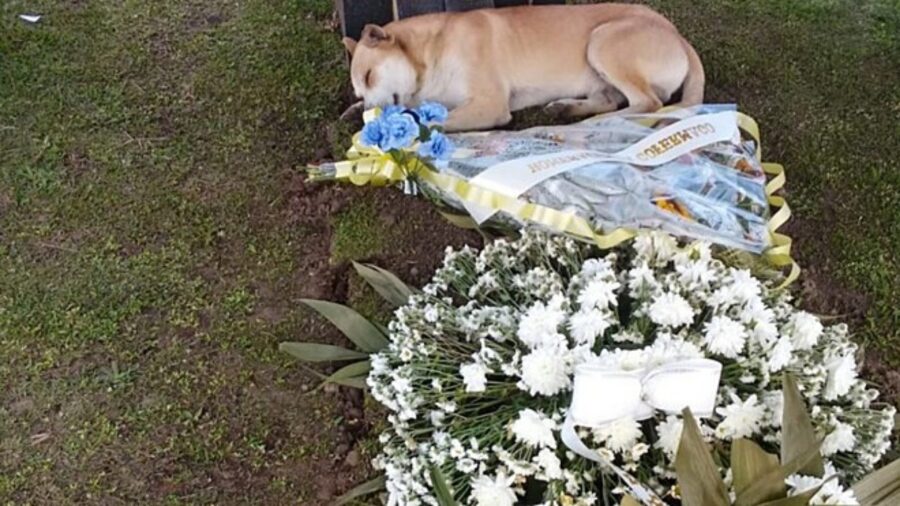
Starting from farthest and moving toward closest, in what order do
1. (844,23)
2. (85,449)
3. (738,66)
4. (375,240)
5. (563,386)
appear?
(844,23) → (738,66) → (375,240) → (85,449) → (563,386)

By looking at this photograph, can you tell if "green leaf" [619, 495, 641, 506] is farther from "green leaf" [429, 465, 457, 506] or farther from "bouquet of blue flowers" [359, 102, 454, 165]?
"bouquet of blue flowers" [359, 102, 454, 165]

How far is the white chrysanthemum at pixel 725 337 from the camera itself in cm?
150

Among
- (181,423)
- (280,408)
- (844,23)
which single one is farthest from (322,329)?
(844,23)

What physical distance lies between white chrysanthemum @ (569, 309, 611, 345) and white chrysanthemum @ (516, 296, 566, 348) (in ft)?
0.10

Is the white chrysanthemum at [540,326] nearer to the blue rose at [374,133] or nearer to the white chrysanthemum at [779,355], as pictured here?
the white chrysanthemum at [779,355]

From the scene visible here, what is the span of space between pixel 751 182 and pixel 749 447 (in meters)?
1.14

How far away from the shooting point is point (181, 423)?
2.02 meters

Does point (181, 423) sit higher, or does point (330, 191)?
point (330, 191)

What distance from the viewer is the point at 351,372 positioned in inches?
76.2

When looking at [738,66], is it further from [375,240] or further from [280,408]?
[280,408]

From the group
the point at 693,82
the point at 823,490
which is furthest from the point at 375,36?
the point at 823,490

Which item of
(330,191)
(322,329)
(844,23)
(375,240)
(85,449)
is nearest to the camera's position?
(85,449)

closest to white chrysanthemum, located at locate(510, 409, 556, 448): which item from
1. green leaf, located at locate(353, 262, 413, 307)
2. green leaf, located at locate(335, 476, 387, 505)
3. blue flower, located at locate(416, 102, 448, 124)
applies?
green leaf, located at locate(335, 476, 387, 505)

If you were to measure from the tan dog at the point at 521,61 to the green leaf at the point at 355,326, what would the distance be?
75cm
